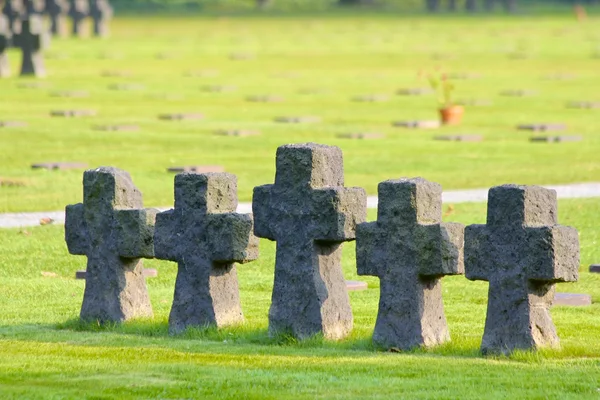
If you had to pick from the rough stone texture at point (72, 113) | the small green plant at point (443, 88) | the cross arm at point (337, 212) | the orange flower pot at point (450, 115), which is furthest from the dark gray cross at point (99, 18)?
the cross arm at point (337, 212)

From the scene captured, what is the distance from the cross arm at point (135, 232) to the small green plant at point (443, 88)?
61.6 ft

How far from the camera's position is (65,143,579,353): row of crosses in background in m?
10.5

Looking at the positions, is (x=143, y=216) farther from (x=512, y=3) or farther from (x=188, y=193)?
(x=512, y=3)

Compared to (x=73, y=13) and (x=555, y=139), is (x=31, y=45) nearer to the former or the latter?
(x=555, y=139)

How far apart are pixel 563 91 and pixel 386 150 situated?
14778 millimetres

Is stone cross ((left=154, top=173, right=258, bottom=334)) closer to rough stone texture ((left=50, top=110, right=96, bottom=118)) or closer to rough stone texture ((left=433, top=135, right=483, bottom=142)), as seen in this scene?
rough stone texture ((left=433, top=135, right=483, bottom=142))

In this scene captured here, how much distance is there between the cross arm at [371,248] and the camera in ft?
36.2

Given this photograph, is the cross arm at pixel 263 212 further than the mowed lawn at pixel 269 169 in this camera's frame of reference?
Yes

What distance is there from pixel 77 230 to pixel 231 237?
1.45 metres

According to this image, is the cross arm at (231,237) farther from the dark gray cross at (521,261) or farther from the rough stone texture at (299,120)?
the rough stone texture at (299,120)

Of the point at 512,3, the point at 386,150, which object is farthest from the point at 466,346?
the point at 512,3

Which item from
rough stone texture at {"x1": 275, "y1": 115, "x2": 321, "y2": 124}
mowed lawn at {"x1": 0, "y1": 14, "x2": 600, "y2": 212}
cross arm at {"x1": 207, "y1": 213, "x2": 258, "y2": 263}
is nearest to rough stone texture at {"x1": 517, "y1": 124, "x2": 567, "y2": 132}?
mowed lawn at {"x1": 0, "y1": 14, "x2": 600, "y2": 212}

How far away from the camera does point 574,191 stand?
22.2 metres

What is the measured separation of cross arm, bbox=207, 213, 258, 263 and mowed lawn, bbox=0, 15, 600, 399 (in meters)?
0.54
